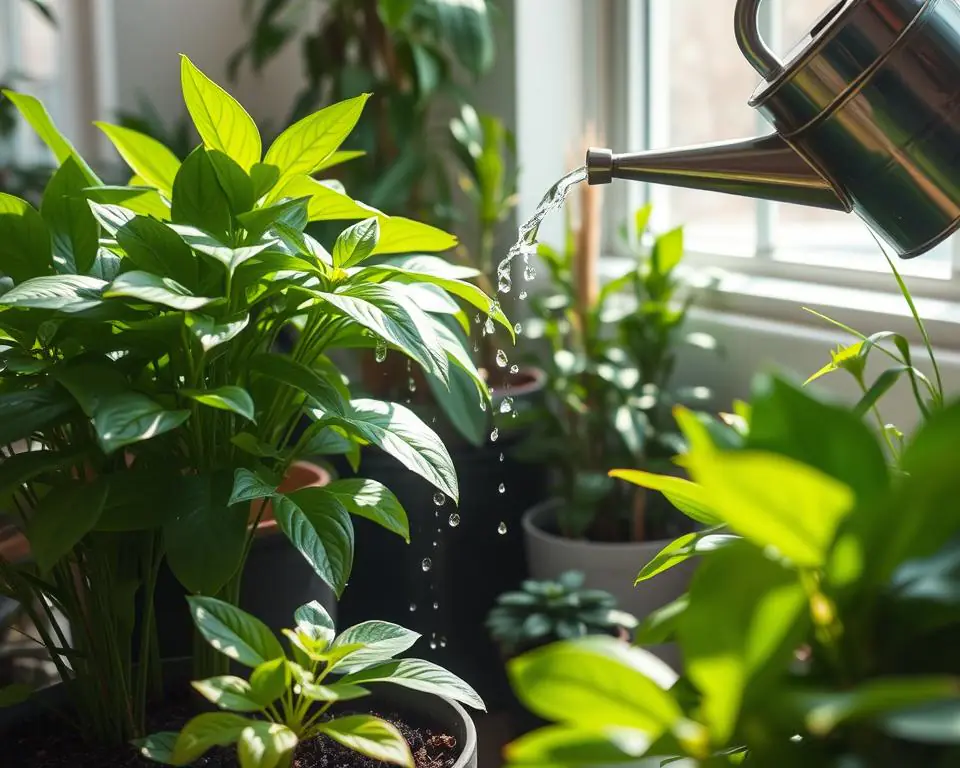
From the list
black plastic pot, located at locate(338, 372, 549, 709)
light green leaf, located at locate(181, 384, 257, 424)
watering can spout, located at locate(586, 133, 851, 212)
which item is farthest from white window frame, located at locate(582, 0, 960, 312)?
light green leaf, located at locate(181, 384, 257, 424)

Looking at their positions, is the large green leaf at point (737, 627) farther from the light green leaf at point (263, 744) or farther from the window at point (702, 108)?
the window at point (702, 108)

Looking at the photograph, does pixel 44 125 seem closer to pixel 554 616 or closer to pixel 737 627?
A: pixel 737 627

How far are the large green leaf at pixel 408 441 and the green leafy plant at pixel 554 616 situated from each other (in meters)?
0.65

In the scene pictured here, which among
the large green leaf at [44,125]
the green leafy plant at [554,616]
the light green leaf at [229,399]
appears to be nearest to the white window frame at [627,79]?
the green leafy plant at [554,616]

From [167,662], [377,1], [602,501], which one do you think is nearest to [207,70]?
[377,1]

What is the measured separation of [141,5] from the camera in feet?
7.41

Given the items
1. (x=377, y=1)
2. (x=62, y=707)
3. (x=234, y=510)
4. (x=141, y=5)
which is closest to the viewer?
(x=234, y=510)

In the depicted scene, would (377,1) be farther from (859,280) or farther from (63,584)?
(63,584)

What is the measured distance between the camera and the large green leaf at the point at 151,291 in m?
0.57

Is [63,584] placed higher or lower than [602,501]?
higher

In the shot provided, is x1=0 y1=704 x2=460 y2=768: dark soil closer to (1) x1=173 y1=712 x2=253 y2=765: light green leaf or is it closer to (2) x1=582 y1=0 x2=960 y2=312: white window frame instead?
(1) x1=173 y1=712 x2=253 y2=765: light green leaf

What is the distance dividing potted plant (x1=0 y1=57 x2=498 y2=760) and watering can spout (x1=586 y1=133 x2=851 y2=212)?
0.13 metres

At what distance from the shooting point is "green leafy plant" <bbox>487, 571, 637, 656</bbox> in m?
1.33

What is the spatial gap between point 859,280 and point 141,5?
1.53 metres
